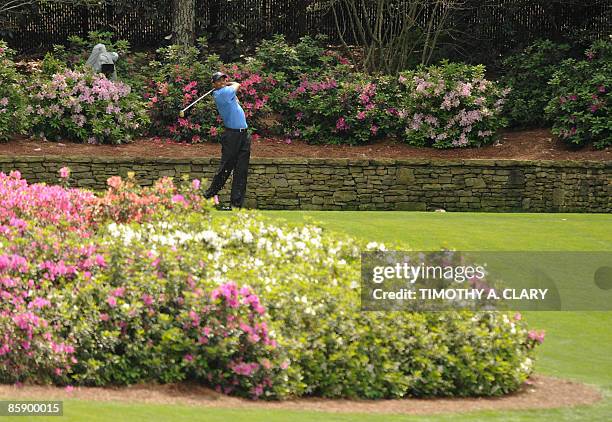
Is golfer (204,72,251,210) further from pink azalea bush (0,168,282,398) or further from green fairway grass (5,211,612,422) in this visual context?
pink azalea bush (0,168,282,398)

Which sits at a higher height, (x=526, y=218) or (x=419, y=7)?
(x=419, y=7)

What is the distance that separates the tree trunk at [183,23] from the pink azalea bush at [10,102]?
3752mm

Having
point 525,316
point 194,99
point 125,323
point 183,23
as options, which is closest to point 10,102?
point 194,99

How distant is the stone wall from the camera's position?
19188 millimetres

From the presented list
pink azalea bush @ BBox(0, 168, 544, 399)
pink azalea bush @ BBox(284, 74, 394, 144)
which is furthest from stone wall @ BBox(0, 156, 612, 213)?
pink azalea bush @ BBox(0, 168, 544, 399)

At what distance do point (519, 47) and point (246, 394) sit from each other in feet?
58.7

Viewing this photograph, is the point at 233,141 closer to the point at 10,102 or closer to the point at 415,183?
the point at 415,183

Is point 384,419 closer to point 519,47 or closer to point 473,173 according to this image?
point 473,173

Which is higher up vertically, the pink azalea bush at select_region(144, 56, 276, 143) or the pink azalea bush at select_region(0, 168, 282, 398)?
the pink azalea bush at select_region(144, 56, 276, 143)

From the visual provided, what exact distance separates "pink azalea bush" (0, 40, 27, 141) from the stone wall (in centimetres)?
226

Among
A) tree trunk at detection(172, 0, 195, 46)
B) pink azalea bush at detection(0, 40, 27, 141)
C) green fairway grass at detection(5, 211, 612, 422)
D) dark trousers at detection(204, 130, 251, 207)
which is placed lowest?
green fairway grass at detection(5, 211, 612, 422)

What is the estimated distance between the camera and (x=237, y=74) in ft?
71.4

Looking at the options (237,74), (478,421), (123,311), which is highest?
(237,74)

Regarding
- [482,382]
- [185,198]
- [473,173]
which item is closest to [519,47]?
[473,173]
